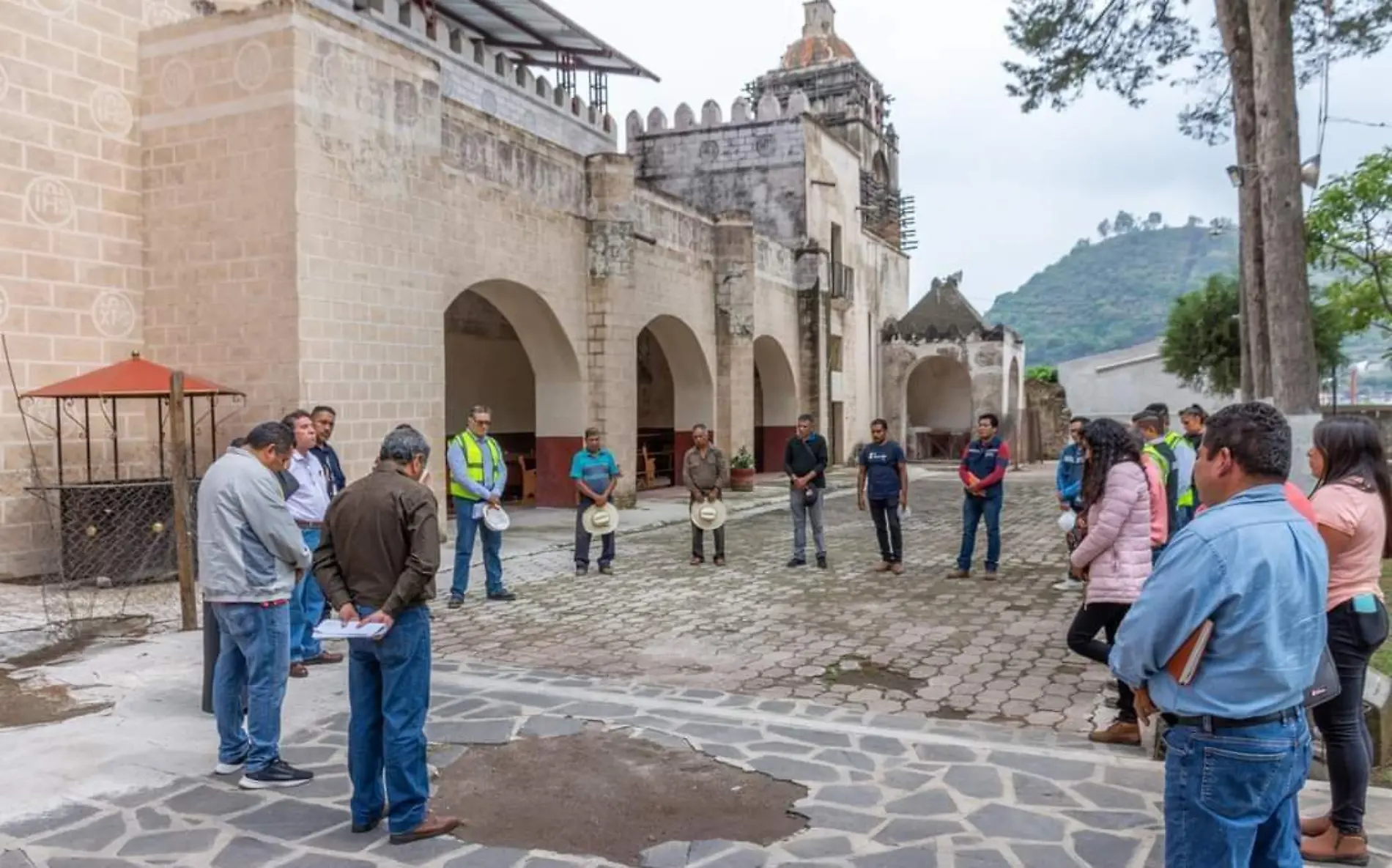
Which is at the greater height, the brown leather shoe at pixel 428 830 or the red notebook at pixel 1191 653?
the red notebook at pixel 1191 653

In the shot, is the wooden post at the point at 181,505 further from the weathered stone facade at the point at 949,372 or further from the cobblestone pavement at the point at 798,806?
the weathered stone facade at the point at 949,372

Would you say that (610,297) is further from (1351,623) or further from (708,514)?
(1351,623)

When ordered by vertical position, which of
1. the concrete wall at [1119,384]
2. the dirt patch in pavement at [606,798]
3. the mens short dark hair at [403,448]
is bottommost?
the dirt patch in pavement at [606,798]

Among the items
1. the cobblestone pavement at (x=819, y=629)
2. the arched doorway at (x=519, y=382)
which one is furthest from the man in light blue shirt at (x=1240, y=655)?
the arched doorway at (x=519, y=382)

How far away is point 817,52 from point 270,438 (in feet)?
101

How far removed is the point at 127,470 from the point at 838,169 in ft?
63.9

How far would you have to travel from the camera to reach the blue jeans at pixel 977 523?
31.3 ft

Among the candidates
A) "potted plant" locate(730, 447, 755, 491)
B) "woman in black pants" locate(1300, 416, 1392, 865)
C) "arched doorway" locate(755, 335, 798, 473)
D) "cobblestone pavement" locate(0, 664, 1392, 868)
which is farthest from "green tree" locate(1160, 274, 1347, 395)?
"woman in black pants" locate(1300, 416, 1392, 865)

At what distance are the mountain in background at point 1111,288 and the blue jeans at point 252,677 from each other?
10979 centimetres

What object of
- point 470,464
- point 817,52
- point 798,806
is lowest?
Answer: point 798,806

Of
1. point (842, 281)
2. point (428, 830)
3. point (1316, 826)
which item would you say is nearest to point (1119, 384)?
point (842, 281)

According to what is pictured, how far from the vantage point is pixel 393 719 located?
12.1 feet

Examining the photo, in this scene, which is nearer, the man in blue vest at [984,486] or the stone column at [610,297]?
the man in blue vest at [984,486]

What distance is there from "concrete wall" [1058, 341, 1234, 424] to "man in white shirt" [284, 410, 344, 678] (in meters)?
35.7
